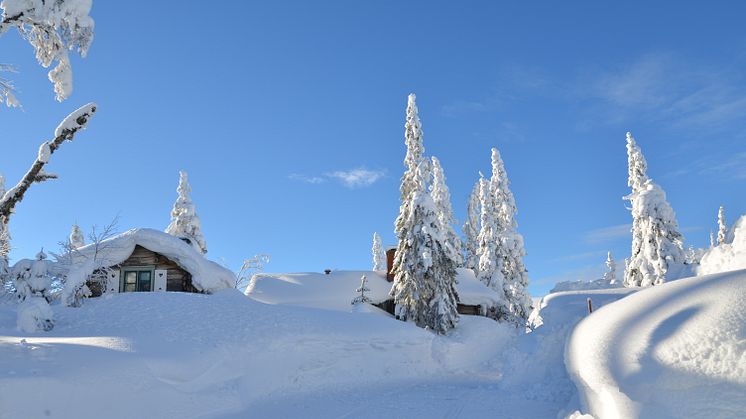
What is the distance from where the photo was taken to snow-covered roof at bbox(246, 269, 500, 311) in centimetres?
3372

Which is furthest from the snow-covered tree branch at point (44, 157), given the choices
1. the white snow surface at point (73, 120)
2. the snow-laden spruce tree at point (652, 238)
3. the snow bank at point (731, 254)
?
the snow-laden spruce tree at point (652, 238)

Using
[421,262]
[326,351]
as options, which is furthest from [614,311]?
[421,262]

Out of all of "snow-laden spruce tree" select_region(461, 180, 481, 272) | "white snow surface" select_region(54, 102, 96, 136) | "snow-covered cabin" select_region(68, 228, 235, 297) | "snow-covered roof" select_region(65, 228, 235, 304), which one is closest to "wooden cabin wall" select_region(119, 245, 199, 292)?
"snow-covered cabin" select_region(68, 228, 235, 297)

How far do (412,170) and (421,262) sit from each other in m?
Answer: 6.03

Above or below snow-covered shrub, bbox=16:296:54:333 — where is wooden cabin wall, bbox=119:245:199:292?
above

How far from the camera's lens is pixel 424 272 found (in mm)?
29078

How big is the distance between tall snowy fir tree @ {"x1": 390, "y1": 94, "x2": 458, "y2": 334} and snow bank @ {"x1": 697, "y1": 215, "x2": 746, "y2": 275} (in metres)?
15.9

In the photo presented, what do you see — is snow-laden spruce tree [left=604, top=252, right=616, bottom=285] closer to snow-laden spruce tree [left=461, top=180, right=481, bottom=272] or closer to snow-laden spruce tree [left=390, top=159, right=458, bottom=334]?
snow-laden spruce tree [left=461, top=180, right=481, bottom=272]

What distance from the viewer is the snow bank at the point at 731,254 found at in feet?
41.3

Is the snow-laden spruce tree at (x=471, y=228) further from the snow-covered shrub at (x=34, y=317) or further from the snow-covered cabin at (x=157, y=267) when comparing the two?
the snow-covered shrub at (x=34, y=317)

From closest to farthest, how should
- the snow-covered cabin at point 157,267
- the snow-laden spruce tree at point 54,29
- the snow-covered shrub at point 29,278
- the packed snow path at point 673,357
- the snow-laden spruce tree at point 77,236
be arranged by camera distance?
the packed snow path at point 673,357, the snow-laden spruce tree at point 54,29, the snow-covered shrub at point 29,278, the snow-covered cabin at point 157,267, the snow-laden spruce tree at point 77,236

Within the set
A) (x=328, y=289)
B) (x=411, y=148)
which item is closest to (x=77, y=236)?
(x=328, y=289)

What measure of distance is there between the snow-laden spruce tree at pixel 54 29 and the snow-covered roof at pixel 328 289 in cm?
2274

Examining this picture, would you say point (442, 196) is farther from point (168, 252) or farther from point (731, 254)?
point (731, 254)
